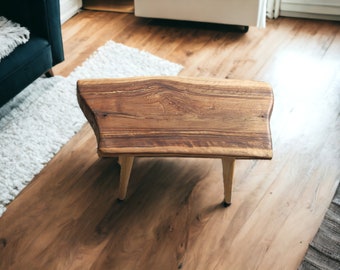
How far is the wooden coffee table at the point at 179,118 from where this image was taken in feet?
5.68

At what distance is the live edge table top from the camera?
1.73 meters

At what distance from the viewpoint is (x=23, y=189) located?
2045 millimetres

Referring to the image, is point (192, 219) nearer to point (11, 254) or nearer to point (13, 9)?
point (11, 254)

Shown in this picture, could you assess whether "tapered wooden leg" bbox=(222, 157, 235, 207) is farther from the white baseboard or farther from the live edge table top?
the white baseboard

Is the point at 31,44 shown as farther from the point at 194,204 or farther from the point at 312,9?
the point at 312,9

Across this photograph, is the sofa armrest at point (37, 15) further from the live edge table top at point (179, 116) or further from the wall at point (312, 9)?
the wall at point (312, 9)

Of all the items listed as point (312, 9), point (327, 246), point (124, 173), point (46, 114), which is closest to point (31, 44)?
point (46, 114)

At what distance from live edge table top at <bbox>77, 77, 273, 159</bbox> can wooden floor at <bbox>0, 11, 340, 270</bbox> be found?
304 millimetres

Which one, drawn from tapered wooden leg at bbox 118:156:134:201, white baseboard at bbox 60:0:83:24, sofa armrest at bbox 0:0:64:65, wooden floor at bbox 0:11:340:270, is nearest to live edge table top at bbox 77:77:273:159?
tapered wooden leg at bbox 118:156:134:201

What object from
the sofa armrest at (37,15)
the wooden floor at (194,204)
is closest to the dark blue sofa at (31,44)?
the sofa armrest at (37,15)

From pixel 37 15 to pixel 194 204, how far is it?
3.58 feet

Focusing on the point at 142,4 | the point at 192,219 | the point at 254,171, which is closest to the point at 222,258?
the point at 192,219

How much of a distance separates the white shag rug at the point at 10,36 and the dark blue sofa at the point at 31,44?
0.09ft

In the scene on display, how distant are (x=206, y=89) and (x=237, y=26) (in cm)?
115
